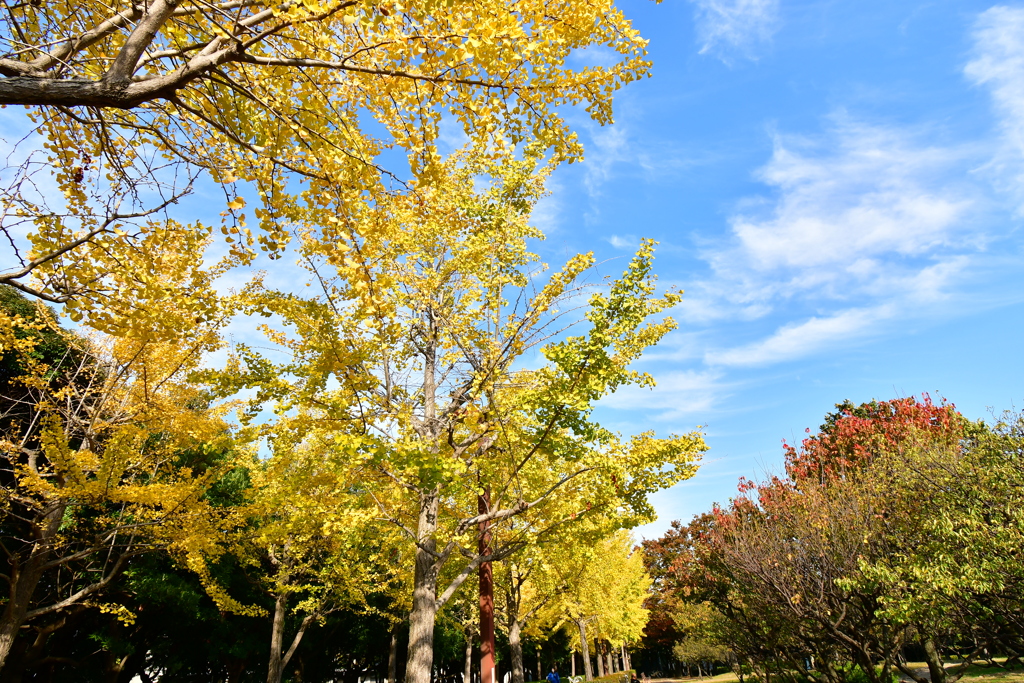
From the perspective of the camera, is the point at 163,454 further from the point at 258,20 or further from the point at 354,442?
the point at 258,20

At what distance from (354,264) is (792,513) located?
1307 cm

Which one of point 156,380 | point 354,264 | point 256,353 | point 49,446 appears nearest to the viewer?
point 354,264

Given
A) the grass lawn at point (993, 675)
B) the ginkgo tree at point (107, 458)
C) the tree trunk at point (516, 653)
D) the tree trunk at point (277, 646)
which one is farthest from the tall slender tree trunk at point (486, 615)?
the grass lawn at point (993, 675)

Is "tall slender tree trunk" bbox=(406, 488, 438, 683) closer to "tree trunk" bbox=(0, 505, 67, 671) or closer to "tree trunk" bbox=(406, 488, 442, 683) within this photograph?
"tree trunk" bbox=(406, 488, 442, 683)

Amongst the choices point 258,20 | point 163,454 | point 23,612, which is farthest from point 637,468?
point 23,612

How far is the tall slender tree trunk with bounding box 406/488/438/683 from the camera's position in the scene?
24.3 feet

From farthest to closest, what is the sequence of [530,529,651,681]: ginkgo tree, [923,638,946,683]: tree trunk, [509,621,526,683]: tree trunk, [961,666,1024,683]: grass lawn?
1. [530,529,651,681]: ginkgo tree
2. [961,666,1024,683]: grass lawn
3. [509,621,526,683]: tree trunk
4. [923,638,946,683]: tree trunk

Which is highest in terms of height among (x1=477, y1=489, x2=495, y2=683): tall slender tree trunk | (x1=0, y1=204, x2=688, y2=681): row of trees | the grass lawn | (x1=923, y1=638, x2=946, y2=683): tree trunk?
(x1=0, y1=204, x2=688, y2=681): row of trees

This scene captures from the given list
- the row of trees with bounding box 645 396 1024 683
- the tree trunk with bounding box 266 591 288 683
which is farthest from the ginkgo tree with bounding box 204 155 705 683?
the tree trunk with bounding box 266 591 288 683

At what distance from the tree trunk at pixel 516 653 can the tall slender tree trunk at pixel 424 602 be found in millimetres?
6989

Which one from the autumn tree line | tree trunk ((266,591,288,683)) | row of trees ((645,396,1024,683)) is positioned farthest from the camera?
tree trunk ((266,591,288,683))

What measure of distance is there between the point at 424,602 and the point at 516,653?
26.5 ft

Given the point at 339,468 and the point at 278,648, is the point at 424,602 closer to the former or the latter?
the point at 339,468

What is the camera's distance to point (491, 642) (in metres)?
9.29
